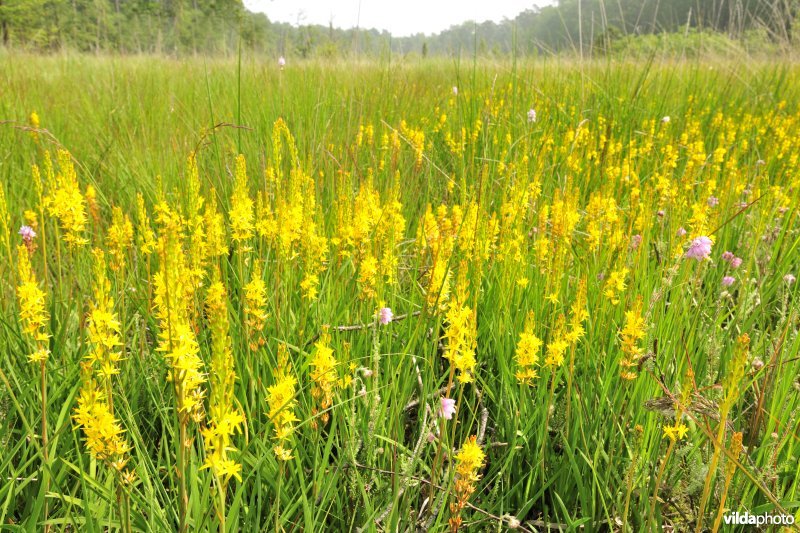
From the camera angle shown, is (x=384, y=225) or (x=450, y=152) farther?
(x=450, y=152)

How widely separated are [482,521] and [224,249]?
102 centimetres

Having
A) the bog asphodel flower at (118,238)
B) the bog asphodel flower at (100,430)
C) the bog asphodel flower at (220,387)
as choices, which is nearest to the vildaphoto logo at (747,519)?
the bog asphodel flower at (220,387)

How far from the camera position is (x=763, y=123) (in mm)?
4516

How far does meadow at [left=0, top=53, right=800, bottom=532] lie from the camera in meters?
1.03

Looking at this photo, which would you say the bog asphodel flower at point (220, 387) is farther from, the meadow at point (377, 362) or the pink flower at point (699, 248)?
the pink flower at point (699, 248)

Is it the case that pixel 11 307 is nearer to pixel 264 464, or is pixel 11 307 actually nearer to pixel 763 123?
pixel 264 464

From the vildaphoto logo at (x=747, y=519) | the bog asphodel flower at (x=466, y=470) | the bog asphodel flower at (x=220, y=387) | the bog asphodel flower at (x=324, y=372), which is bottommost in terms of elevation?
the vildaphoto logo at (x=747, y=519)

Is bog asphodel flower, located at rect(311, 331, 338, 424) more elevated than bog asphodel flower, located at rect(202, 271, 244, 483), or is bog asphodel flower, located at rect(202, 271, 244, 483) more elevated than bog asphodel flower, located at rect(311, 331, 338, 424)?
bog asphodel flower, located at rect(202, 271, 244, 483)

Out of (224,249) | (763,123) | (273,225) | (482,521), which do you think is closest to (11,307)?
(224,249)

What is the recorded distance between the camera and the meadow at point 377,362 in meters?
1.03

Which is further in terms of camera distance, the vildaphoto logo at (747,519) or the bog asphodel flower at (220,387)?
the vildaphoto logo at (747,519)

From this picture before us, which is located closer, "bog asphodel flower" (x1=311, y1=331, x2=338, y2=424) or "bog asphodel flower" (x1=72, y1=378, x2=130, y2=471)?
"bog asphodel flower" (x1=72, y1=378, x2=130, y2=471)

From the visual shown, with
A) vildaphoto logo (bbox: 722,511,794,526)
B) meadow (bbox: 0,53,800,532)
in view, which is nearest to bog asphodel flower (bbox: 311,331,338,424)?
meadow (bbox: 0,53,800,532)

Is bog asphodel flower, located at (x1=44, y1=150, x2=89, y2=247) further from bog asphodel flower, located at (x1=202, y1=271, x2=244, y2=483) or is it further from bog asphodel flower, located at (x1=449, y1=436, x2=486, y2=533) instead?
bog asphodel flower, located at (x1=449, y1=436, x2=486, y2=533)
